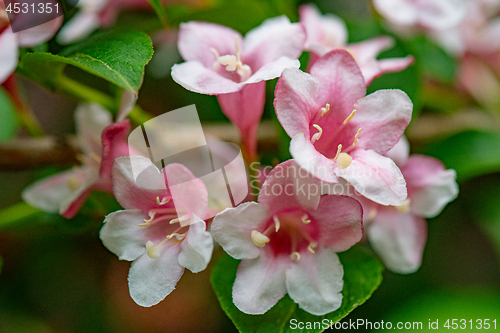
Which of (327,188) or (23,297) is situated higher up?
(327,188)

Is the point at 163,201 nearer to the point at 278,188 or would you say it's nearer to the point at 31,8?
the point at 278,188

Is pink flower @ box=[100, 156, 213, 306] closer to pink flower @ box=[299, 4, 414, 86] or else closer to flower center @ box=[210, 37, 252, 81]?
flower center @ box=[210, 37, 252, 81]

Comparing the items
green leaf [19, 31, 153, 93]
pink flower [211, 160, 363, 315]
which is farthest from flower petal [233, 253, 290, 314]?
green leaf [19, 31, 153, 93]

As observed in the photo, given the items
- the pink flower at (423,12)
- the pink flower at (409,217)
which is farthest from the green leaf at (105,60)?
the pink flower at (423,12)

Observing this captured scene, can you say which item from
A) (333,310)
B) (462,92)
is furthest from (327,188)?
(462,92)

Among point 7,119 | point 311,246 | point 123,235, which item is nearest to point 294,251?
point 311,246

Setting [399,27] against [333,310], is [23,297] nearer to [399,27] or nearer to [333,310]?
[333,310]

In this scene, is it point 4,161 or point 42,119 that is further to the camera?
point 42,119
